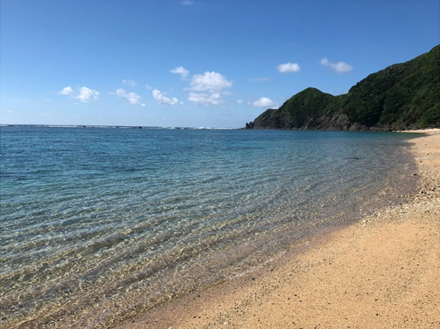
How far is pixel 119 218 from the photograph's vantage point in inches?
497

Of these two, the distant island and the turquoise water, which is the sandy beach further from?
the distant island

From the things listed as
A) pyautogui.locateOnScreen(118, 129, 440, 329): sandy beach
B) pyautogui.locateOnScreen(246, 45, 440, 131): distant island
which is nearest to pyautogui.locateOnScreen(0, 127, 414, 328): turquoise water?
pyautogui.locateOnScreen(118, 129, 440, 329): sandy beach

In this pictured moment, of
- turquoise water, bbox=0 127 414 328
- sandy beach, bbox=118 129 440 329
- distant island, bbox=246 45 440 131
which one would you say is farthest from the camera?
distant island, bbox=246 45 440 131

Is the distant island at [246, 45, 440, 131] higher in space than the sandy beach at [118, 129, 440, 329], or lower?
higher

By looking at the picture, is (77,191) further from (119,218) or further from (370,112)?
(370,112)

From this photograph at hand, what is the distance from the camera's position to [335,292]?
6547mm

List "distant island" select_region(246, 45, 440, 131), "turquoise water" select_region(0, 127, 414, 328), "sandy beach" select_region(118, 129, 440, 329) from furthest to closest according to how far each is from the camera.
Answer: "distant island" select_region(246, 45, 440, 131) < "turquoise water" select_region(0, 127, 414, 328) < "sandy beach" select_region(118, 129, 440, 329)

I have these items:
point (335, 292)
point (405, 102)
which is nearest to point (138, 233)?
point (335, 292)

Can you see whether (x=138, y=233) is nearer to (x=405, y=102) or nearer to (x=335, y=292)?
(x=335, y=292)

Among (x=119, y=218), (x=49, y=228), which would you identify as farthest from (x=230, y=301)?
(x=49, y=228)

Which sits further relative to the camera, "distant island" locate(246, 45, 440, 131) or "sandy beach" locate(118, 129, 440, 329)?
"distant island" locate(246, 45, 440, 131)

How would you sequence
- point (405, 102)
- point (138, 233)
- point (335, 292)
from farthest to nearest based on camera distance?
point (405, 102)
point (138, 233)
point (335, 292)

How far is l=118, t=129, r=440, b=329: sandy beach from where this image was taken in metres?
5.64

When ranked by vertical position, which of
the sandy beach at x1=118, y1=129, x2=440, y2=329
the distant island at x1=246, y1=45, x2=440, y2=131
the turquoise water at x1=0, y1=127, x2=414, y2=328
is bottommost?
the turquoise water at x1=0, y1=127, x2=414, y2=328
